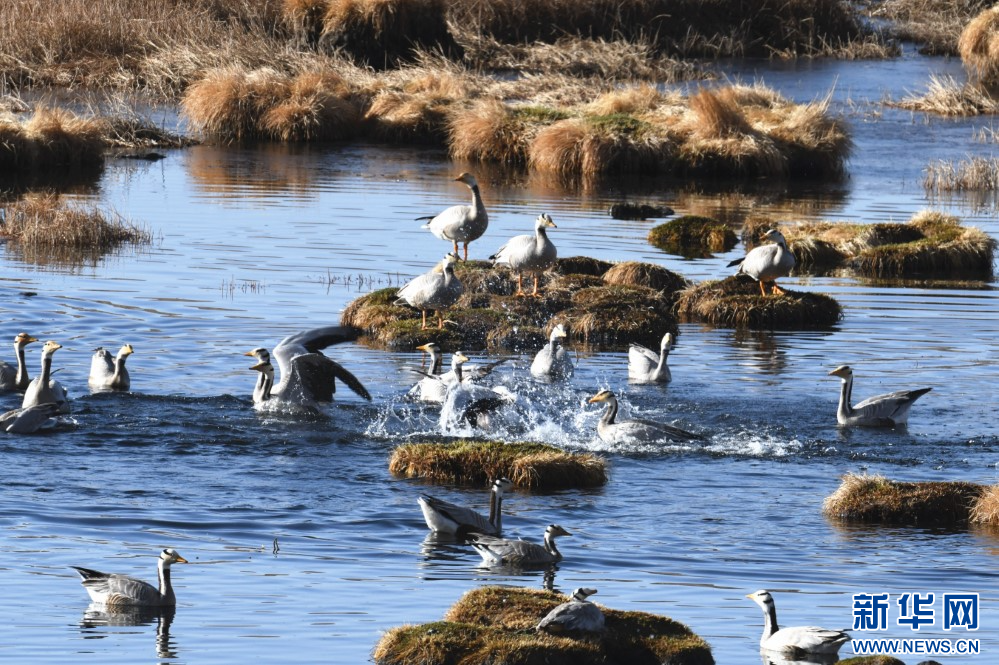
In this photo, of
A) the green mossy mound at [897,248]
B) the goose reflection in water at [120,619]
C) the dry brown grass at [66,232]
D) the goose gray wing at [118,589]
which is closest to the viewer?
the goose reflection in water at [120,619]

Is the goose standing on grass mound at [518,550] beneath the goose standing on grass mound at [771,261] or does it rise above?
beneath

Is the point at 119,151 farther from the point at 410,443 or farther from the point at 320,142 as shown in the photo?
the point at 410,443

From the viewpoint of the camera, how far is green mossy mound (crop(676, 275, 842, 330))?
21.7m

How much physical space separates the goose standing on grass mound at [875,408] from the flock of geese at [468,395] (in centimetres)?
1

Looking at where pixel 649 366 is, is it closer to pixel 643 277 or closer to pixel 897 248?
pixel 643 277

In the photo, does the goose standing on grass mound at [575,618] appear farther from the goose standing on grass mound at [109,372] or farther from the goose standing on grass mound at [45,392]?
the goose standing on grass mound at [109,372]

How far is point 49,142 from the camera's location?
35.1m

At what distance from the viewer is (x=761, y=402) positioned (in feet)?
54.3

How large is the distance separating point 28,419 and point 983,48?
142 ft

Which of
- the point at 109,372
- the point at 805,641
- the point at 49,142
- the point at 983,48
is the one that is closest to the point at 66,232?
the point at 49,142

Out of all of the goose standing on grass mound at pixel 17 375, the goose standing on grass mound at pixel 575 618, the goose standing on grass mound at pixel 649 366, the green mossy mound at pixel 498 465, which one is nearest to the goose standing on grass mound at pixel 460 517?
the green mossy mound at pixel 498 465

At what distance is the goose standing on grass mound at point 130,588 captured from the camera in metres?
9.80

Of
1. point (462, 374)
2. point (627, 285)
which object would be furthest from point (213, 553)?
point (627, 285)

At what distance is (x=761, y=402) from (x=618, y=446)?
8.12 ft
